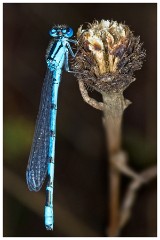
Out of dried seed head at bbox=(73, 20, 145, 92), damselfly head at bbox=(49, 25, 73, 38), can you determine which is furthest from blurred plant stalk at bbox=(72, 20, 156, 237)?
damselfly head at bbox=(49, 25, 73, 38)

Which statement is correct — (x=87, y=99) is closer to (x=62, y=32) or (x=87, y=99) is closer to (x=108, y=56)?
(x=108, y=56)

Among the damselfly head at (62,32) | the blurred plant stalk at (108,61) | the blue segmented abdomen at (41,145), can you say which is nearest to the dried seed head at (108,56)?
the blurred plant stalk at (108,61)

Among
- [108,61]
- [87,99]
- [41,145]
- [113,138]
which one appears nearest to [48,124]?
[41,145]

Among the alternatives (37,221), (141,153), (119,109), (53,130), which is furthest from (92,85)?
(37,221)

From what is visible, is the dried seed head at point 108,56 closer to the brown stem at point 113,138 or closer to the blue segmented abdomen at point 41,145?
the brown stem at point 113,138

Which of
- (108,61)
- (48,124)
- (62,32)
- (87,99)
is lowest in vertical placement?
(48,124)

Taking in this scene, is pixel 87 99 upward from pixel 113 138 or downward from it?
upward

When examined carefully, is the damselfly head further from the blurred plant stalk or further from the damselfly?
the blurred plant stalk
